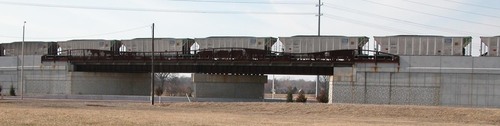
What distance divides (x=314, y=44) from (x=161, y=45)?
15731 millimetres

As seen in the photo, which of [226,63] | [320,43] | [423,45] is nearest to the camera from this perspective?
[423,45]

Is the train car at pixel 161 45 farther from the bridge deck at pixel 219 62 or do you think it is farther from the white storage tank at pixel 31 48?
the white storage tank at pixel 31 48

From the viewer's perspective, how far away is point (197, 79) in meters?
55.7

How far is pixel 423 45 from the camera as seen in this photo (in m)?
47.9

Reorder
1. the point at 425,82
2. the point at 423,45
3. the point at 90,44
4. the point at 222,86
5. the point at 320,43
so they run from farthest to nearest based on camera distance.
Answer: the point at 90,44
the point at 222,86
the point at 320,43
the point at 423,45
the point at 425,82

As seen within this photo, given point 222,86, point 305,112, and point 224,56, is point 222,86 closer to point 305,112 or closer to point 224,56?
point 224,56

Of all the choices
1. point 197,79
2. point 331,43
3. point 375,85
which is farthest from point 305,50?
point 197,79

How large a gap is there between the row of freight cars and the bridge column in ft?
10.1

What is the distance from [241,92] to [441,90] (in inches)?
760

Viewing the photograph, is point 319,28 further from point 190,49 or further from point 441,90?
point 441,90

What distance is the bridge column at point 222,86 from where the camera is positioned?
183 ft

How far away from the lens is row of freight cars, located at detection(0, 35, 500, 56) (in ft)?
154

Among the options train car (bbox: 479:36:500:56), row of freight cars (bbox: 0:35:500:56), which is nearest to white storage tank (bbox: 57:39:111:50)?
row of freight cars (bbox: 0:35:500:56)

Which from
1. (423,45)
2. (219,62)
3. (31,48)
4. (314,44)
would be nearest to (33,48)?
(31,48)
